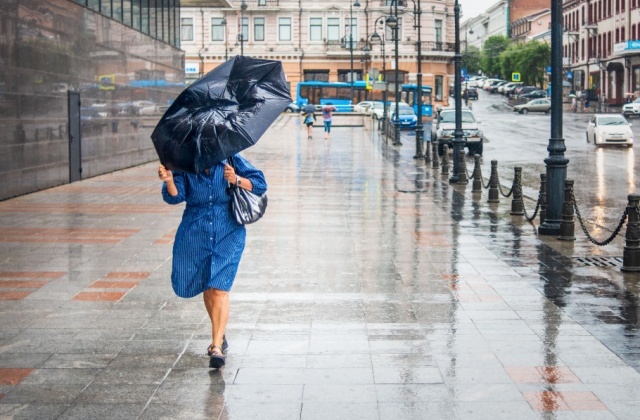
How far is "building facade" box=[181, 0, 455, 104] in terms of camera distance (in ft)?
299

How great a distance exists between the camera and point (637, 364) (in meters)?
7.44

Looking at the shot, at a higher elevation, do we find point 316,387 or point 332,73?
point 332,73

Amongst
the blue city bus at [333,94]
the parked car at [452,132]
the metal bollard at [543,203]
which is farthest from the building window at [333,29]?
the metal bollard at [543,203]

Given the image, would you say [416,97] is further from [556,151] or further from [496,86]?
[556,151]

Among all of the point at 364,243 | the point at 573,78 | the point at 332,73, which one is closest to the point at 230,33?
the point at 332,73

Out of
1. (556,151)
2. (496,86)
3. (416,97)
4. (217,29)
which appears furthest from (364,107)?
(556,151)

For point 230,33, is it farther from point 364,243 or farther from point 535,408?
point 535,408

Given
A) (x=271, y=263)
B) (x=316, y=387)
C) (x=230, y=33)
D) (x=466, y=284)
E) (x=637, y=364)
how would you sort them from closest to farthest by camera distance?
(x=316, y=387) → (x=637, y=364) → (x=466, y=284) → (x=271, y=263) → (x=230, y=33)

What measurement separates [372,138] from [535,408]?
45.2m

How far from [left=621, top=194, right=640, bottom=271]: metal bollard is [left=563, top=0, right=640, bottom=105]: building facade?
2790 inches

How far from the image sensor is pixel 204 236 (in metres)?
7.46

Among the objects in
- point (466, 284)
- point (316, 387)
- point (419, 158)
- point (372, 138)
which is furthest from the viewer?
point (372, 138)

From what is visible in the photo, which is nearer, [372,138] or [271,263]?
[271,263]

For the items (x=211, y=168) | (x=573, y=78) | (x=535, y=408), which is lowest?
(x=535, y=408)
